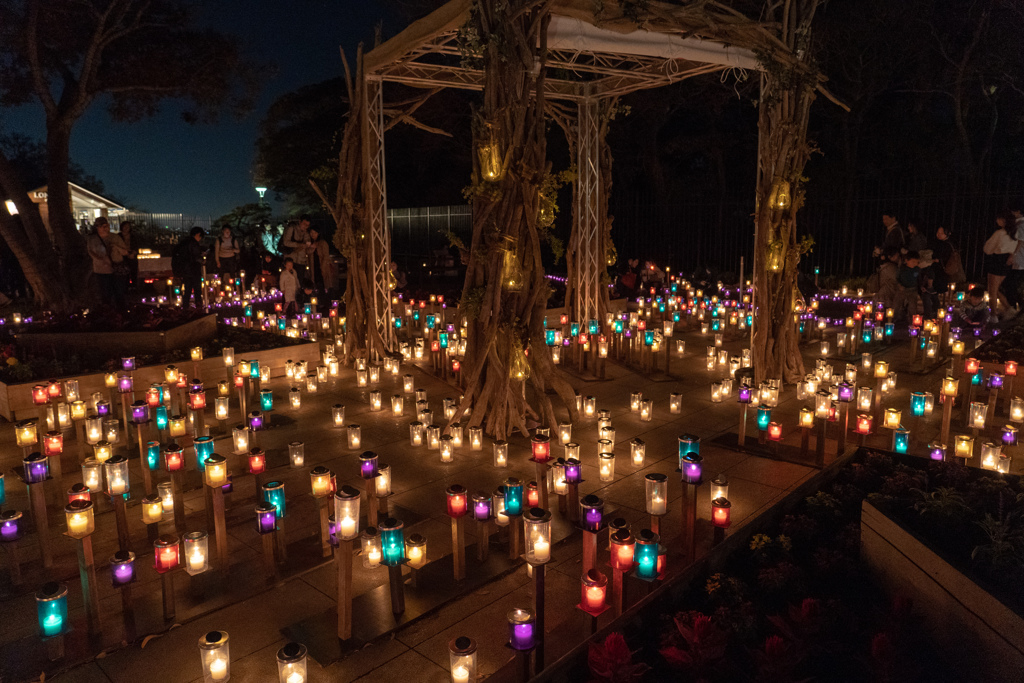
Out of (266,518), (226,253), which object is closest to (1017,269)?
(266,518)

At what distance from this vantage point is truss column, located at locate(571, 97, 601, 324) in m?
9.69

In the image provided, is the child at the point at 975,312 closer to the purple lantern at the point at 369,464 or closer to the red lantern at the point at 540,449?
the red lantern at the point at 540,449

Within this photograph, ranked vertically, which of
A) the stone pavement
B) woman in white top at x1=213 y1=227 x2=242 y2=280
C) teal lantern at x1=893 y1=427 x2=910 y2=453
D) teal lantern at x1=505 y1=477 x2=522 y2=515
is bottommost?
the stone pavement

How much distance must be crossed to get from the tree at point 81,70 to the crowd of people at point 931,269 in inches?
451

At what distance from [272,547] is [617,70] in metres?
6.81

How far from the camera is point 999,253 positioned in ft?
32.0

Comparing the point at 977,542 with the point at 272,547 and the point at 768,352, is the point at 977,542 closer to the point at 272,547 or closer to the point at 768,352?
the point at 272,547

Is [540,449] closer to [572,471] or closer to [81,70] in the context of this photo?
[572,471]

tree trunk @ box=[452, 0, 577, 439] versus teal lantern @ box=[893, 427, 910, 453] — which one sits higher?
tree trunk @ box=[452, 0, 577, 439]

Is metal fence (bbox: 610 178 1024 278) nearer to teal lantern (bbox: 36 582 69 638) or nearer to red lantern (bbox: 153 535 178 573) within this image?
red lantern (bbox: 153 535 178 573)

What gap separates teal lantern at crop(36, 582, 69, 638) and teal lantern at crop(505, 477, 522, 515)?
199 cm

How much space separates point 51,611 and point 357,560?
1412 mm

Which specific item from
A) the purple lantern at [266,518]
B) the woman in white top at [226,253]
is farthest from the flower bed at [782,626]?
the woman in white top at [226,253]

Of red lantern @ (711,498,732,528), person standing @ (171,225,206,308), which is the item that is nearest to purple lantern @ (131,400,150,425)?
red lantern @ (711,498,732,528)
